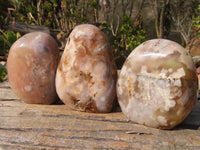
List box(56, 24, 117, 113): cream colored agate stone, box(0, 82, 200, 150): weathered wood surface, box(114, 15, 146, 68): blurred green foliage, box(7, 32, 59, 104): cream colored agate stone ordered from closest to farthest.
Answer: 1. box(0, 82, 200, 150): weathered wood surface
2. box(56, 24, 117, 113): cream colored agate stone
3. box(7, 32, 59, 104): cream colored agate stone
4. box(114, 15, 146, 68): blurred green foliage

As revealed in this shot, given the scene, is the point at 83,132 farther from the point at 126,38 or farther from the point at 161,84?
the point at 126,38

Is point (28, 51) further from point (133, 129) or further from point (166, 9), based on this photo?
point (166, 9)

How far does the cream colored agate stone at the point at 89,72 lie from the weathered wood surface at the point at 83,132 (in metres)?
0.08

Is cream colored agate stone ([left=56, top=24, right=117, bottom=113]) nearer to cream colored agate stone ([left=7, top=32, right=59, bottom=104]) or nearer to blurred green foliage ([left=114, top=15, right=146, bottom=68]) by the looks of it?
cream colored agate stone ([left=7, top=32, right=59, bottom=104])

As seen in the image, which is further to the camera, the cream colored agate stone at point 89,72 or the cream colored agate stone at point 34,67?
the cream colored agate stone at point 34,67

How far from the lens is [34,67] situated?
4.59ft

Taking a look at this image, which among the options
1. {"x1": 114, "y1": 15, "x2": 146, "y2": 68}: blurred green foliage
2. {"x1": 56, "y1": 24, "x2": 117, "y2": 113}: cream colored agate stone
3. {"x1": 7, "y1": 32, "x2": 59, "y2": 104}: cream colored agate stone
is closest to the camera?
{"x1": 56, "y1": 24, "x2": 117, "y2": 113}: cream colored agate stone

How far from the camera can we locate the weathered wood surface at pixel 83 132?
1.02m

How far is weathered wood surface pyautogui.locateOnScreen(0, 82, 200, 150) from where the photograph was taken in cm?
102

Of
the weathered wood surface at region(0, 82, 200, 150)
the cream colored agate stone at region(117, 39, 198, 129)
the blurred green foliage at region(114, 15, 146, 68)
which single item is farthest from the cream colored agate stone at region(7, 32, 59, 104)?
the blurred green foliage at region(114, 15, 146, 68)

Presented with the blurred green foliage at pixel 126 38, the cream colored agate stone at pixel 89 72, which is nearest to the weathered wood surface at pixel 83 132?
the cream colored agate stone at pixel 89 72

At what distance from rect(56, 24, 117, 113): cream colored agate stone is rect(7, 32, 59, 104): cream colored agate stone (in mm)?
140

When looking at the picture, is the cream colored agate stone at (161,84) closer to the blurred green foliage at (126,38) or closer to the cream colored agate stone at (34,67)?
the cream colored agate stone at (34,67)

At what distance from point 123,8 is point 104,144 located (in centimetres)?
382
